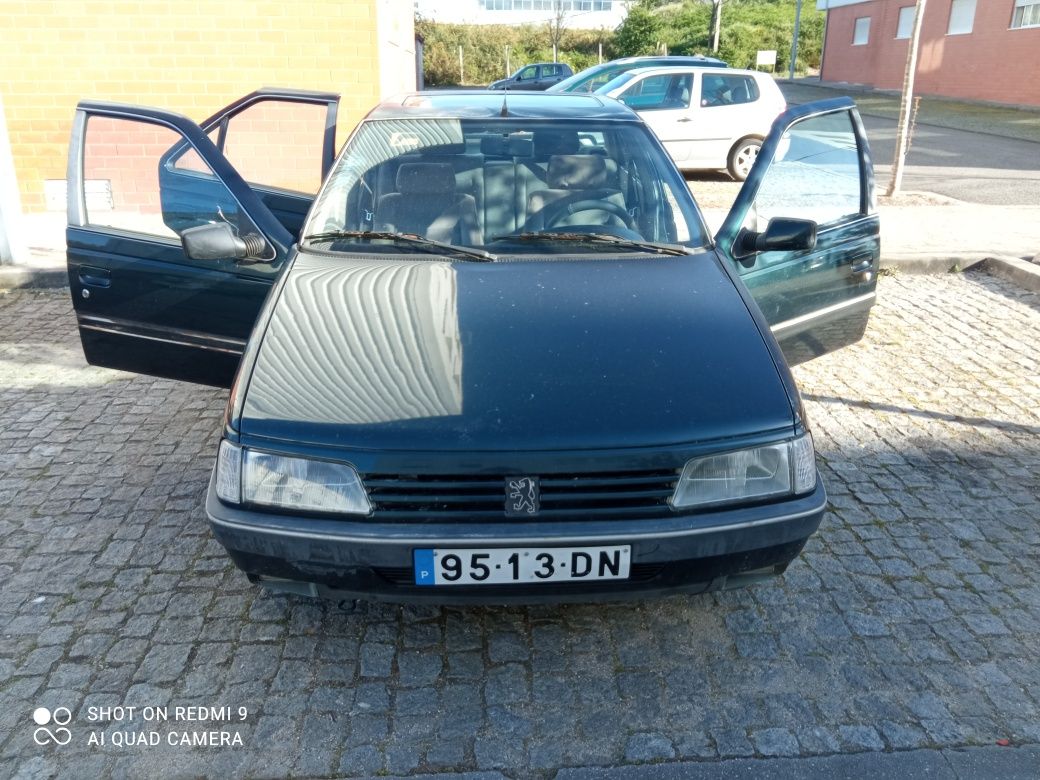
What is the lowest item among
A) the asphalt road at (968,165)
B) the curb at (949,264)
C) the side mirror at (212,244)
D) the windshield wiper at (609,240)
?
the curb at (949,264)

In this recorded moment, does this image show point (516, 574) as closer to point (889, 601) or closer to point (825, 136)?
point (889, 601)

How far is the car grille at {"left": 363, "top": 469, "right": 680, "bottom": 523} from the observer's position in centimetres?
248

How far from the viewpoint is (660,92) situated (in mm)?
12781

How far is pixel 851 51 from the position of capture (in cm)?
3738

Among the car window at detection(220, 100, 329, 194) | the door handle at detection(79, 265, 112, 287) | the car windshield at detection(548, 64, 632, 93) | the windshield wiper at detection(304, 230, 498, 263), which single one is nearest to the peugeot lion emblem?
the windshield wiper at detection(304, 230, 498, 263)

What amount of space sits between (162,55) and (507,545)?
8.69m

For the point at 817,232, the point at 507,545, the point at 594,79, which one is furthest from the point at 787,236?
the point at 594,79

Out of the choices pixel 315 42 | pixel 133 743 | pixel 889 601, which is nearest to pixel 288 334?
pixel 133 743

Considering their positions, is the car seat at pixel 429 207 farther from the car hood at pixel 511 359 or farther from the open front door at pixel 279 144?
the open front door at pixel 279 144

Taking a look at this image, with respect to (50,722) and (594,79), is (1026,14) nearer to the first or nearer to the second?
(594,79)

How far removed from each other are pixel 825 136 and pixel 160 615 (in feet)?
14.4

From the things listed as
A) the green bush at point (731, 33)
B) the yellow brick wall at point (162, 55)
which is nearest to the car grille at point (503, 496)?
the yellow brick wall at point (162, 55)

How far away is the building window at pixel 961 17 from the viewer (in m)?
27.7

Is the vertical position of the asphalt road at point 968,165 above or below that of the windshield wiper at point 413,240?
below
